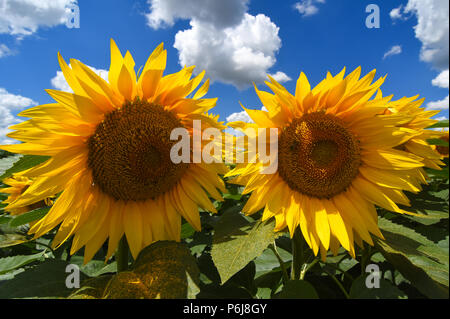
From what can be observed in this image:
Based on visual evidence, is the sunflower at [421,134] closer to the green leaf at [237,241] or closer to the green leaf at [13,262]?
the green leaf at [237,241]

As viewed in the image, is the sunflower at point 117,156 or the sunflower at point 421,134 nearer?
the sunflower at point 117,156

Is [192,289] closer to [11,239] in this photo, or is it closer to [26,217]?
[26,217]

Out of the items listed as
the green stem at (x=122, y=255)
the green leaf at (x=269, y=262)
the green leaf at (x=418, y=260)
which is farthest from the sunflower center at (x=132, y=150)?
the green leaf at (x=418, y=260)

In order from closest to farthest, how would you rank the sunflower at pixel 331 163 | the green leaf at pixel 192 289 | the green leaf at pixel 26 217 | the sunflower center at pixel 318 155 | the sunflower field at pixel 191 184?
the green leaf at pixel 192 289 → the sunflower field at pixel 191 184 → the green leaf at pixel 26 217 → the sunflower at pixel 331 163 → the sunflower center at pixel 318 155

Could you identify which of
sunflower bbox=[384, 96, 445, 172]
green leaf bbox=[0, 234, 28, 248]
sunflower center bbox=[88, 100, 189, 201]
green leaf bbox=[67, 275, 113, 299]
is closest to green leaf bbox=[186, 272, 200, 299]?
green leaf bbox=[67, 275, 113, 299]

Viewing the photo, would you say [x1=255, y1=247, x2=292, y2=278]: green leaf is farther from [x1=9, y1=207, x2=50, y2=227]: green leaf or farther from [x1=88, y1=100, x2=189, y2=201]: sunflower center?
[x1=9, y1=207, x2=50, y2=227]: green leaf

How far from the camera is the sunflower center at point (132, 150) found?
1.46 m

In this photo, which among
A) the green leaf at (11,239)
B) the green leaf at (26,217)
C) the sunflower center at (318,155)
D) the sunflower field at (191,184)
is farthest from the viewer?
the green leaf at (11,239)

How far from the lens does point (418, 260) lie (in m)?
Result: 1.44

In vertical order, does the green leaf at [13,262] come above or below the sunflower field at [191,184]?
below

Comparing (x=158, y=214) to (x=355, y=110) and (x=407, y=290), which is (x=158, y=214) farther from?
(x=407, y=290)

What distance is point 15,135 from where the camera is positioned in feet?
4.18

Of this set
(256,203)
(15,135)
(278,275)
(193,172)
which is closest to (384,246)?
(256,203)

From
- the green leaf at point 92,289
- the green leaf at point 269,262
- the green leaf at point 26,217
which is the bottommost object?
the green leaf at point 269,262
